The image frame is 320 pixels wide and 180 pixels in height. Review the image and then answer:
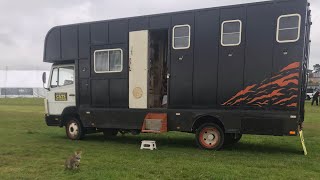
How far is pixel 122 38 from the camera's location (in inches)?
464

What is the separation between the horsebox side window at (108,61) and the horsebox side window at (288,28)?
4.74m

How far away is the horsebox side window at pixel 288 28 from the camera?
9.34 metres

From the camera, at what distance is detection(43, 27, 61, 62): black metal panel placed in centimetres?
1310

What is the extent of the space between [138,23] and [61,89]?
12.9ft

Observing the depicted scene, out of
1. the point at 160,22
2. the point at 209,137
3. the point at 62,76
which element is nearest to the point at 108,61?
the point at 160,22

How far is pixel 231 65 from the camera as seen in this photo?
1019 cm

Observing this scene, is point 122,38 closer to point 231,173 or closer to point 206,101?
point 206,101

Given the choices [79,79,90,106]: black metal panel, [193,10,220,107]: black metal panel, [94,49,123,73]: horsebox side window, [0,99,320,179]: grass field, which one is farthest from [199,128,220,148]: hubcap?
[79,79,90,106]: black metal panel

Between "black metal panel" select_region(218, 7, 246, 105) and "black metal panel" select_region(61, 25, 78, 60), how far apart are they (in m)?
5.08

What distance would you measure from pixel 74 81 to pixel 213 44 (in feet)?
16.9

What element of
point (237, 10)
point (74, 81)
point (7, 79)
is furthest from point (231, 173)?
point (7, 79)

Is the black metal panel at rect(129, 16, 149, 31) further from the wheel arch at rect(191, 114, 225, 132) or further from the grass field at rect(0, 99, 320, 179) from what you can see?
the grass field at rect(0, 99, 320, 179)

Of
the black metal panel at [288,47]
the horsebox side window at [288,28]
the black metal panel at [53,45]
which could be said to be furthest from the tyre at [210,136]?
the black metal panel at [53,45]

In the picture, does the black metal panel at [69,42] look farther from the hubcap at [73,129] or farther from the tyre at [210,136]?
the tyre at [210,136]
